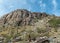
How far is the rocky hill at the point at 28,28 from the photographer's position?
1062 inches

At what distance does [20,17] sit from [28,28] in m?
9.28

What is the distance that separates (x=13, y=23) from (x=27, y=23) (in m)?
2.49

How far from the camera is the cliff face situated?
131 ft

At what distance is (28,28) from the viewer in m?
32.5

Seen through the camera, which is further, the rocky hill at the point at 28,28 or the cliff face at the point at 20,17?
the cliff face at the point at 20,17

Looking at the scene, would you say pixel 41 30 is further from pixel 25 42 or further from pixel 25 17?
pixel 25 17

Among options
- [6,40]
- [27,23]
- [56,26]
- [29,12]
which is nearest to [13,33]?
[6,40]

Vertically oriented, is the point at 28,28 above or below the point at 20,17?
below

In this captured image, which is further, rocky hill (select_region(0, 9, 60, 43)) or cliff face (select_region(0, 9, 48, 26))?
cliff face (select_region(0, 9, 48, 26))

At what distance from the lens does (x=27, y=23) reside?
39094mm

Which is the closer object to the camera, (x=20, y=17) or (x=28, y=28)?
(x=28, y=28)

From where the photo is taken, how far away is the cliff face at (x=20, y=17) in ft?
131

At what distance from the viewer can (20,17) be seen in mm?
41469

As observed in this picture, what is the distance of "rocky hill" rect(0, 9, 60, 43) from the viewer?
26962 mm
